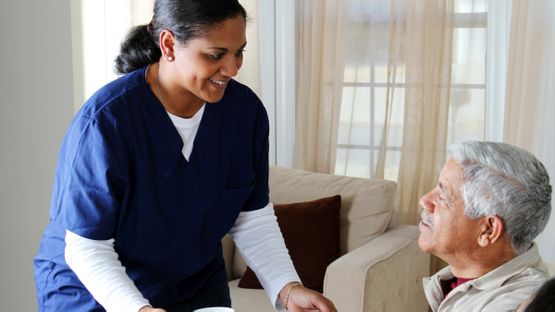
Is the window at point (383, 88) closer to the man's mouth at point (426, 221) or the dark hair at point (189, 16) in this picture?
the man's mouth at point (426, 221)

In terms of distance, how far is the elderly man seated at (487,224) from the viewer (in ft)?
5.39

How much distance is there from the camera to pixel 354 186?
3369mm

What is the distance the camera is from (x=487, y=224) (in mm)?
1706

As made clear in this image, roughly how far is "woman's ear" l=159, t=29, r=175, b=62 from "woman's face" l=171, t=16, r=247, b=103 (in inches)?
0.5

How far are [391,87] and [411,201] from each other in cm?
50

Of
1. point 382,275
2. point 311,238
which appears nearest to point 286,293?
point 382,275

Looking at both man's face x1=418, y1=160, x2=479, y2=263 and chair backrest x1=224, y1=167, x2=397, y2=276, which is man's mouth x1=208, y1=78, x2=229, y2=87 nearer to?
man's face x1=418, y1=160, x2=479, y2=263

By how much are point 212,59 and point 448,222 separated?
60cm

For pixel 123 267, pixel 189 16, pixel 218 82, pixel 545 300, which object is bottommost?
pixel 123 267

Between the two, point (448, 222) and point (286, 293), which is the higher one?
point (448, 222)

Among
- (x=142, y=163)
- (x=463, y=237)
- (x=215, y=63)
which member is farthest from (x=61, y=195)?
(x=463, y=237)

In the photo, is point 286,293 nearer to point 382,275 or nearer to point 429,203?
point 429,203

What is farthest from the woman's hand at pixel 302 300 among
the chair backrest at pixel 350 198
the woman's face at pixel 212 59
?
the chair backrest at pixel 350 198

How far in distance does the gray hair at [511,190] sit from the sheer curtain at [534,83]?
160 cm
